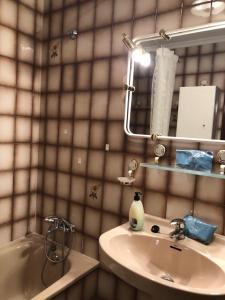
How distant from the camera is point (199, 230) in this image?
1214mm

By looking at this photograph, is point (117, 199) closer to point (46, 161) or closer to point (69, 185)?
point (69, 185)

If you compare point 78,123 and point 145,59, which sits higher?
point 145,59

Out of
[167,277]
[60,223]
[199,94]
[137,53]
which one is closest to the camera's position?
[167,277]

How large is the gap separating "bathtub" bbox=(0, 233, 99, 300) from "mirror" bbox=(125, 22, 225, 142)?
0.98 meters

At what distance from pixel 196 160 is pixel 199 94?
13.5 inches

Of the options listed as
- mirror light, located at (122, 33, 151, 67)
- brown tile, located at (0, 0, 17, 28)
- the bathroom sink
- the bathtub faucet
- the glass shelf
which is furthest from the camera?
the bathtub faucet

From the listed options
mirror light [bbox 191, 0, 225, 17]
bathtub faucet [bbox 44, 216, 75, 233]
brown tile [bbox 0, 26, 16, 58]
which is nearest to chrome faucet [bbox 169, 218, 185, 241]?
bathtub faucet [bbox 44, 216, 75, 233]

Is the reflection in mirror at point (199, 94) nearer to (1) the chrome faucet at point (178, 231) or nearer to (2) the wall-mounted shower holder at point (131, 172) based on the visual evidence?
(2) the wall-mounted shower holder at point (131, 172)

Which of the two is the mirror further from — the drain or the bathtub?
the bathtub

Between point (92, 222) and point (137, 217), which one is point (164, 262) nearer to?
point (137, 217)

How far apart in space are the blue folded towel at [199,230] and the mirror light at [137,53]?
0.91m

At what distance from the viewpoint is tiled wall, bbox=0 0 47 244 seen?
1745 millimetres

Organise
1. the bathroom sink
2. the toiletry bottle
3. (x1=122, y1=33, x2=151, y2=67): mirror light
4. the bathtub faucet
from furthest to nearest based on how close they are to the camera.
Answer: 1. the bathtub faucet
2. (x1=122, y1=33, x2=151, y2=67): mirror light
3. the toiletry bottle
4. the bathroom sink

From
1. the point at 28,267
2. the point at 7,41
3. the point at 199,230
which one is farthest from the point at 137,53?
the point at 28,267
